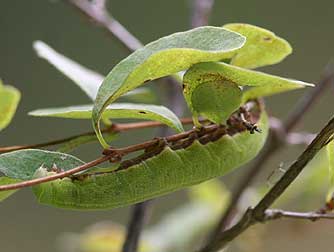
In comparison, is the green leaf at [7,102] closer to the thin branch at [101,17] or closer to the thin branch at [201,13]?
the thin branch at [101,17]

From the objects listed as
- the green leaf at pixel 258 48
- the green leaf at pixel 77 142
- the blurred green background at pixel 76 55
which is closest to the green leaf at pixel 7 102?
the green leaf at pixel 77 142

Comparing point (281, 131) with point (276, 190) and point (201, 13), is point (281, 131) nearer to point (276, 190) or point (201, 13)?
point (201, 13)

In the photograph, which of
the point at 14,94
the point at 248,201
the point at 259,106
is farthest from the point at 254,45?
the point at 248,201

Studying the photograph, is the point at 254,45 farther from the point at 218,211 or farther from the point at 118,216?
the point at 118,216

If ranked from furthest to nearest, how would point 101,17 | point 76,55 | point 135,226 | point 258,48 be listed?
point 76,55 → point 101,17 → point 135,226 → point 258,48

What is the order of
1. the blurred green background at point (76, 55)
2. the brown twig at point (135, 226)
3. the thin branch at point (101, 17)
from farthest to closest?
the blurred green background at point (76, 55), the thin branch at point (101, 17), the brown twig at point (135, 226)

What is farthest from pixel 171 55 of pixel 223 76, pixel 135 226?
pixel 135 226
